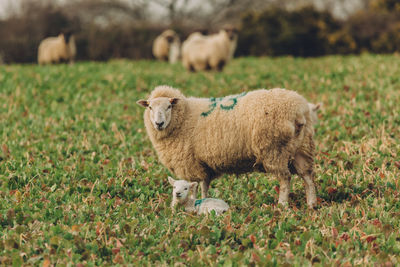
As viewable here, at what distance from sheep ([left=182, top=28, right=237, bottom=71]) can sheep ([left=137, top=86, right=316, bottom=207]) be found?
7.69m

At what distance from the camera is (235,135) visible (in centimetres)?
472

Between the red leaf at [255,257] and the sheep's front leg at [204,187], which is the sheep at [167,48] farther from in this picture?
the red leaf at [255,257]

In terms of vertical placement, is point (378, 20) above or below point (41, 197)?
above

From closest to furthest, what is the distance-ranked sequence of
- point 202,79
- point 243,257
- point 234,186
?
point 243,257, point 234,186, point 202,79

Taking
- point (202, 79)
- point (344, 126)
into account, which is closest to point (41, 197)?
point (344, 126)

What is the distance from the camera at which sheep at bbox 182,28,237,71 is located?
12.7m

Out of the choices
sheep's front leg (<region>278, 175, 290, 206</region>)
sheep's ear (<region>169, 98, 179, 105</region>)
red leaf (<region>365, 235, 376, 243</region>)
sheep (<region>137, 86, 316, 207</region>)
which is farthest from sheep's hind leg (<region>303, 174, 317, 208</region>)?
sheep's ear (<region>169, 98, 179, 105</region>)

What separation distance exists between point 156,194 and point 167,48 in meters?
14.6

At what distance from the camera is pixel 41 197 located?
4719 mm

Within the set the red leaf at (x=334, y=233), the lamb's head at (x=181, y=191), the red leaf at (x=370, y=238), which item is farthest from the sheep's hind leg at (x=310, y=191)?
the lamb's head at (x=181, y=191)

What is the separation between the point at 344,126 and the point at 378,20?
1242cm

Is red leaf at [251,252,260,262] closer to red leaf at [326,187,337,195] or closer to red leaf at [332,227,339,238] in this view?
red leaf at [332,227,339,238]

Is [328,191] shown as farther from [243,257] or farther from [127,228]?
[127,228]

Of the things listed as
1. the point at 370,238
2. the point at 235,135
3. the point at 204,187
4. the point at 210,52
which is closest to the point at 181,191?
the point at 204,187
